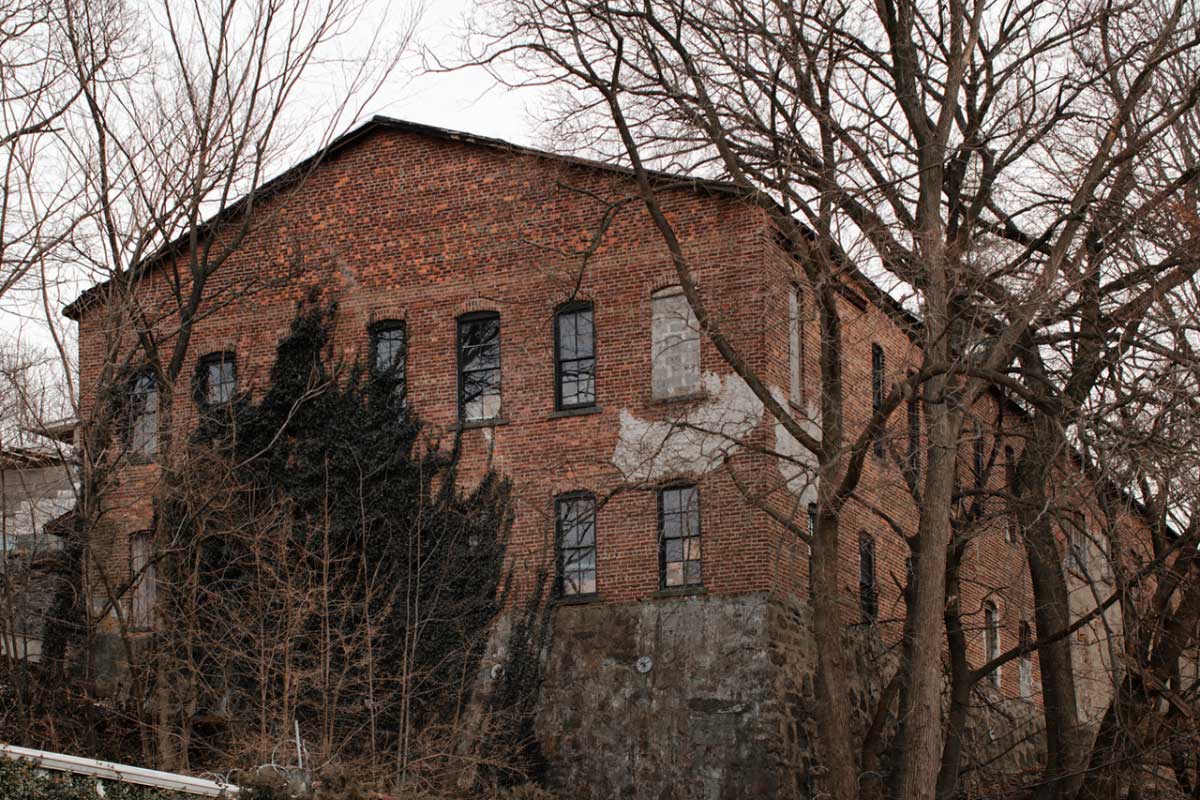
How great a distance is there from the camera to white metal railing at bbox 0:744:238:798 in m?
15.5

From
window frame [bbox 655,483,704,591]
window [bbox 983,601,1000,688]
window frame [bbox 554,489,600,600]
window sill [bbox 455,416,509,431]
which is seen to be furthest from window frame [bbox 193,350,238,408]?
window [bbox 983,601,1000,688]

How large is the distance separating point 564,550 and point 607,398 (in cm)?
236

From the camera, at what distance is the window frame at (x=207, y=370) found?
27031 millimetres

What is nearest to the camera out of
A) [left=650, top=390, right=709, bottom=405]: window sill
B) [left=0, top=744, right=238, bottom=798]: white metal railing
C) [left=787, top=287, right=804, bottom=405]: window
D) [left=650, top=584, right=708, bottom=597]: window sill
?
[left=0, top=744, right=238, bottom=798]: white metal railing

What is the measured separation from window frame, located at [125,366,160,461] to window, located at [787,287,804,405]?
10039mm

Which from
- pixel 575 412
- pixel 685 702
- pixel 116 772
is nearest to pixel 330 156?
pixel 575 412

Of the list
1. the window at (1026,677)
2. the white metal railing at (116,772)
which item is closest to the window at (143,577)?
the white metal railing at (116,772)

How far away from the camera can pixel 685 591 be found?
23359 millimetres

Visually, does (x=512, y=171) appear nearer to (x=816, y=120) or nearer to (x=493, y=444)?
(x=493, y=444)

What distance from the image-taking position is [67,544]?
83.2 feet

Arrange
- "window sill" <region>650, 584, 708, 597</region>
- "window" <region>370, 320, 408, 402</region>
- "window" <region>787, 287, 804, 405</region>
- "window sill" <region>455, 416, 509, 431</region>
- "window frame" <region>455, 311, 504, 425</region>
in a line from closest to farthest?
1. "window sill" <region>650, 584, 708, 597</region>
2. "window" <region>787, 287, 804, 405</region>
3. "window sill" <region>455, 416, 509, 431</region>
4. "window frame" <region>455, 311, 504, 425</region>
5. "window" <region>370, 320, 408, 402</region>

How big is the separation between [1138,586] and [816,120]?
6.96m

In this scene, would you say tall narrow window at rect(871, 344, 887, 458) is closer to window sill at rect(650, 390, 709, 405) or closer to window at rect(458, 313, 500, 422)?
window sill at rect(650, 390, 709, 405)

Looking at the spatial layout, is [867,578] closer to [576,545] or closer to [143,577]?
[576,545]
